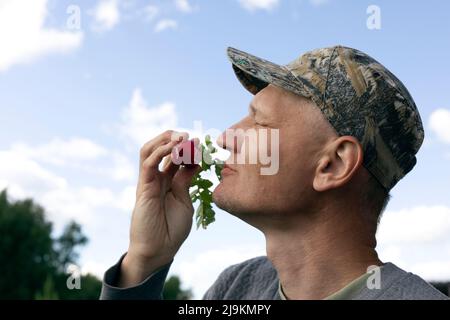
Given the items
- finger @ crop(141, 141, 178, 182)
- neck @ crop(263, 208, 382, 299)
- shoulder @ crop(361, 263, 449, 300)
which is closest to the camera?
shoulder @ crop(361, 263, 449, 300)

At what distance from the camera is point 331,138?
454 centimetres

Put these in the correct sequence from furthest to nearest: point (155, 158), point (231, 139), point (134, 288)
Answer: point (155, 158), point (134, 288), point (231, 139)

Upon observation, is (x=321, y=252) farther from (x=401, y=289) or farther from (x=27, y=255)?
(x=27, y=255)

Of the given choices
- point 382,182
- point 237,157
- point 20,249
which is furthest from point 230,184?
point 20,249

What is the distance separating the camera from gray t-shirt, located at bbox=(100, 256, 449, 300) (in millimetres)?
4152

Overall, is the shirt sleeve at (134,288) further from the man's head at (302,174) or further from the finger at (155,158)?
the man's head at (302,174)

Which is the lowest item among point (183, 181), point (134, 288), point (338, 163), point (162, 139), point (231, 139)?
point (134, 288)

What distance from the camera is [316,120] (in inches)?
179

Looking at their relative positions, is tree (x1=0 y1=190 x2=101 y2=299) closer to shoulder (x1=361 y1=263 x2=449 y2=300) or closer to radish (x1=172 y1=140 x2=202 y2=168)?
radish (x1=172 y1=140 x2=202 y2=168)

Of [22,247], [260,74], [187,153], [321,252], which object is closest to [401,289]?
[321,252]

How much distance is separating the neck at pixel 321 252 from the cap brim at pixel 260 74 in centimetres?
92

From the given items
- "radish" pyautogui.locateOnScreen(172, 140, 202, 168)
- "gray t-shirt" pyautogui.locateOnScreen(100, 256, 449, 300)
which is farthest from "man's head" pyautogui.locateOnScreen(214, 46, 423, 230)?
"gray t-shirt" pyautogui.locateOnScreen(100, 256, 449, 300)

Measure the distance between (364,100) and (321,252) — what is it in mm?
1093
